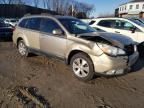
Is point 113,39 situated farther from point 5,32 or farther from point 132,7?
point 132,7

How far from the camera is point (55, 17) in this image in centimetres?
707

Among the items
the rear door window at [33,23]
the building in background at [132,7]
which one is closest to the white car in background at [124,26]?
the rear door window at [33,23]

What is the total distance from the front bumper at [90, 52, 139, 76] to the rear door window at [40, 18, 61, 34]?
1847mm

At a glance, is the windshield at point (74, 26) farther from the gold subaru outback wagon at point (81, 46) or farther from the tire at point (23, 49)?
the tire at point (23, 49)

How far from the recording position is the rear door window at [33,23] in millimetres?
7652

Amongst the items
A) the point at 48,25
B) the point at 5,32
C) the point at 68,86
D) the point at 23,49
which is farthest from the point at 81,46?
the point at 5,32

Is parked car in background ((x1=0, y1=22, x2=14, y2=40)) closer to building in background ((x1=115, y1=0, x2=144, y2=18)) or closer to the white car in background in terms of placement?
the white car in background

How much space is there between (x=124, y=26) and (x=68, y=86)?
583 centimetres

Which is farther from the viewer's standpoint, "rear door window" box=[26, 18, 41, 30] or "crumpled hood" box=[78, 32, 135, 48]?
"rear door window" box=[26, 18, 41, 30]

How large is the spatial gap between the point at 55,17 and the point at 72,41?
1.29 metres

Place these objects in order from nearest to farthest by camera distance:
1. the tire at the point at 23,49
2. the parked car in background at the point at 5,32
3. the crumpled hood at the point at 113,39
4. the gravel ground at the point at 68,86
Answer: the gravel ground at the point at 68,86
the crumpled hood at the point at 113,39
the tire at the point at 23,49
the parked car in background at the point at 5,32

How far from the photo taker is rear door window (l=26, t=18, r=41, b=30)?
25.1 ft

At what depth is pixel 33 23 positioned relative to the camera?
7930 mm

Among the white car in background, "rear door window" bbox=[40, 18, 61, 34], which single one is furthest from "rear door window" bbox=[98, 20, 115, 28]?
"rear door window" bbox=[40, 18, 61, 34]
